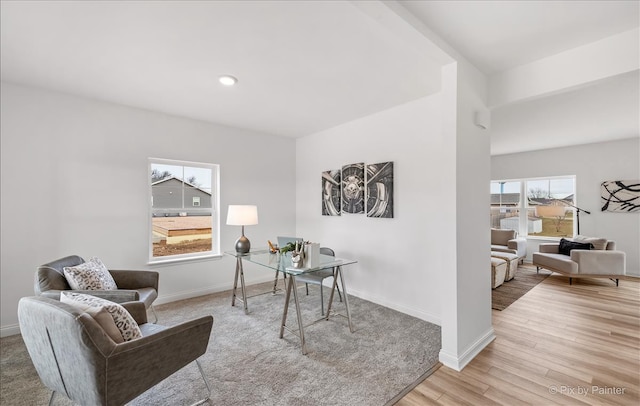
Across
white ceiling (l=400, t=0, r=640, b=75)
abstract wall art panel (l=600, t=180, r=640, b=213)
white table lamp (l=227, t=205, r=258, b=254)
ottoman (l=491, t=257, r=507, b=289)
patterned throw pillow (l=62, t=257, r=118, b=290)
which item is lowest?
ottoman (l=491, t=257, r=507, b=289)

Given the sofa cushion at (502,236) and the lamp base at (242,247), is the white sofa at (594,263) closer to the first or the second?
the sofa cushion at (502,236)

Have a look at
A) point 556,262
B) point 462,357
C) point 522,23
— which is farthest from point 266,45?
point 556,262

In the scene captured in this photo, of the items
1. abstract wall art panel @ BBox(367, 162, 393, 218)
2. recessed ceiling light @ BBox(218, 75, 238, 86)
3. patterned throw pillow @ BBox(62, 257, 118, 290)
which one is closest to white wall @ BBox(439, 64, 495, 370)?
abstract wall art panel @ BBox(367, 162, 393, 218)

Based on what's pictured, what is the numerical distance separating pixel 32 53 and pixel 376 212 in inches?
141

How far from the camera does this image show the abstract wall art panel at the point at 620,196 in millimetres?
5043

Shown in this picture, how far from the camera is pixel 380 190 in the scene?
11.5ft

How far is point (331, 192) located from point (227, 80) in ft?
6.94

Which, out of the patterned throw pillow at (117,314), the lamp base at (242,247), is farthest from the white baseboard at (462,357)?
the lamp base at (242,247)

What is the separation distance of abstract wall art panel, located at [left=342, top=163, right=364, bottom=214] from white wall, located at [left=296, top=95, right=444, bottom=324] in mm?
105

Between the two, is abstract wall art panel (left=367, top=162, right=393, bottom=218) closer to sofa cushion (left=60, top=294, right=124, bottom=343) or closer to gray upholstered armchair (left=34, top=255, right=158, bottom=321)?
gray upholstered armchair (left=34, top=255, right=158, bottom=321)

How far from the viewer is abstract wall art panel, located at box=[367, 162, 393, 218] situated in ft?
11.1

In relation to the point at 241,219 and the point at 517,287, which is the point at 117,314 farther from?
the point at 517,287

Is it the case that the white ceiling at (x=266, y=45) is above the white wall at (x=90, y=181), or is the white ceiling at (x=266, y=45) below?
above

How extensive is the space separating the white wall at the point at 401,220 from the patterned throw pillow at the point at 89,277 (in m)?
2.44
